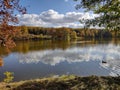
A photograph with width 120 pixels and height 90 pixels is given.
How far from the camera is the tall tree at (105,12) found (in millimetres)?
9951

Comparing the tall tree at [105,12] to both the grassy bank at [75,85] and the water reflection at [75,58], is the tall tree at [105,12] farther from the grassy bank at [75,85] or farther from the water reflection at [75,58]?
the water reflection at [75,58]

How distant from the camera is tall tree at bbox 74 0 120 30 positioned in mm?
9951

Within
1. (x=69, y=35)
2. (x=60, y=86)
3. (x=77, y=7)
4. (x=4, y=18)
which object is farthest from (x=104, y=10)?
(x=69, y=35)

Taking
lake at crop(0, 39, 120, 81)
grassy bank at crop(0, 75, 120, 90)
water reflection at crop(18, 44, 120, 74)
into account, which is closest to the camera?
grassy bank at crop(0, 75, 120, 90)

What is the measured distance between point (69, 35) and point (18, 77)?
367 ft

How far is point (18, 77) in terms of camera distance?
62.8ft

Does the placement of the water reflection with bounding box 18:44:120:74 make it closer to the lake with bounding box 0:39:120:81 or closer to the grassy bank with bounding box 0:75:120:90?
the lake with bounding box 0:39:120:81

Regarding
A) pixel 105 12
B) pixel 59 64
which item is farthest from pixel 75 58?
pixel 105 12

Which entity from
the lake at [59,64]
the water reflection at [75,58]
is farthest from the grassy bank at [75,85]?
the water reflection at [75,58]

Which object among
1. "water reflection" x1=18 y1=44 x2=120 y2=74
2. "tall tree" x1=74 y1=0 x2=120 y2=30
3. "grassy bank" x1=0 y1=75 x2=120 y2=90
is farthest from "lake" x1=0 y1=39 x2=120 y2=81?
"tall tree" x1=74 y1=0 x2=120 y2=30

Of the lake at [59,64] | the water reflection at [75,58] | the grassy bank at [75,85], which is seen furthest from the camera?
the water reflection at [75,58]

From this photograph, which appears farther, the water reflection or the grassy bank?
the water reflection

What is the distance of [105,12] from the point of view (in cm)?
1045

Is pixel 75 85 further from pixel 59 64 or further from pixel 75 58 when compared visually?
pixel 75 58
